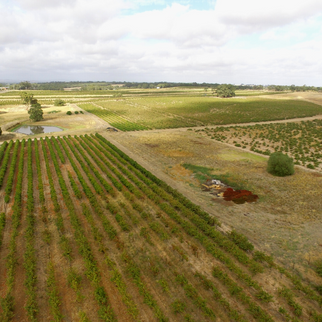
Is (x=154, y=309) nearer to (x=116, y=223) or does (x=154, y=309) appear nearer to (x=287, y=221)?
(x=116, y=223)

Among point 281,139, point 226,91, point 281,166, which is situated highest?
point 226,91

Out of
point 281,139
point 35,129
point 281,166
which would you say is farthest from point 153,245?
point 35,129

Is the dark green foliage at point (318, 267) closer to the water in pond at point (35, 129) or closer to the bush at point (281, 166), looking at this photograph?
the bush at point (281, 166)

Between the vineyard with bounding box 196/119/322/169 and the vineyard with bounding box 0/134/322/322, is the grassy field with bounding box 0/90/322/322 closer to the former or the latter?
the vineyard with bounding box 0/134/322/322

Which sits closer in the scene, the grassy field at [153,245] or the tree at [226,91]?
the grassy field at [153,245]

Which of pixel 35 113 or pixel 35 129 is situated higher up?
pixel 35 113

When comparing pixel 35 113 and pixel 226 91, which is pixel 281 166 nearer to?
pixel 35 113

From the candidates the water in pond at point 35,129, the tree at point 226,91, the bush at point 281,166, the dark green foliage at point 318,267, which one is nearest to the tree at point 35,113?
the water in pond at point 35,129
